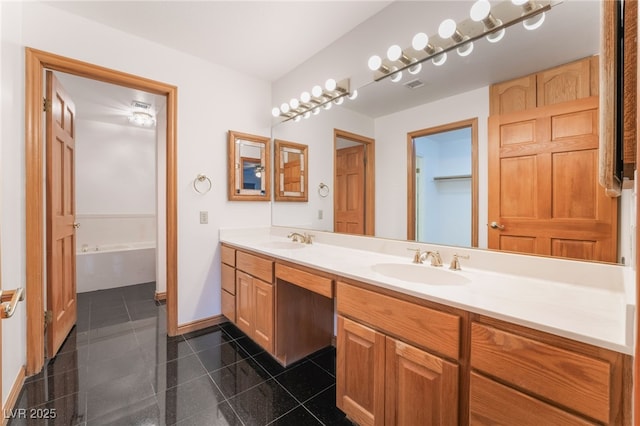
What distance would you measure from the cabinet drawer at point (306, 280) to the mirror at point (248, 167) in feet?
3.72

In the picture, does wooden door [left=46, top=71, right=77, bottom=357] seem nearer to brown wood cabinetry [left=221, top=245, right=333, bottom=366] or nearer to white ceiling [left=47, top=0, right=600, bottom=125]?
white ceiling [left=47, top=0, right=600, bottom=125]

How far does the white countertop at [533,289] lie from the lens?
72 centimetres

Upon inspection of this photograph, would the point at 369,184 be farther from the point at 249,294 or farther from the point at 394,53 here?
the point at 249,294

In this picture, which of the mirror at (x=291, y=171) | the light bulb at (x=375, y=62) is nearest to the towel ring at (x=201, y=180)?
the mirror at (x=291, y=171)

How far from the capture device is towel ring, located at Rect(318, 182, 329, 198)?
2.27 m

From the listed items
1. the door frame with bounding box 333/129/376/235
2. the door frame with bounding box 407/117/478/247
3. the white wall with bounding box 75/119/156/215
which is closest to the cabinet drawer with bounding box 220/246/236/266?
the door frame with bounding box 333/129/376/235

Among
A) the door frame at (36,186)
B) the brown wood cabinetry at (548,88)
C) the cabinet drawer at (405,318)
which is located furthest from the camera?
the door frame at (36,186)

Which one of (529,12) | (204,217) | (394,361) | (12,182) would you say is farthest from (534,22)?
(12,182)

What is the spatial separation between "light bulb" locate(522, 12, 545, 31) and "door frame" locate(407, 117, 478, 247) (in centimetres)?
42

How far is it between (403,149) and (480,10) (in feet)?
2.41

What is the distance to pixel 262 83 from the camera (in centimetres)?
277

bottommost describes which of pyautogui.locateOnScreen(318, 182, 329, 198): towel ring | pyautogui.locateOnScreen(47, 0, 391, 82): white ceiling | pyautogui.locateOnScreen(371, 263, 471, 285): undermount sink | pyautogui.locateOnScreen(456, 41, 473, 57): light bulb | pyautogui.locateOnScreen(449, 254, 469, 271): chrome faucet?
pyautogui.locateOnScreen(371, 263, 471, 285): undermount sink

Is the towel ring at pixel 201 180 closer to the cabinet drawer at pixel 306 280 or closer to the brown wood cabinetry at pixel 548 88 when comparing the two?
the cabinet drawer at pixel 306 280

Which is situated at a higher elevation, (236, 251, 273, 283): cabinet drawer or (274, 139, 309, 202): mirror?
(274, 139, 309, 202): mirror
